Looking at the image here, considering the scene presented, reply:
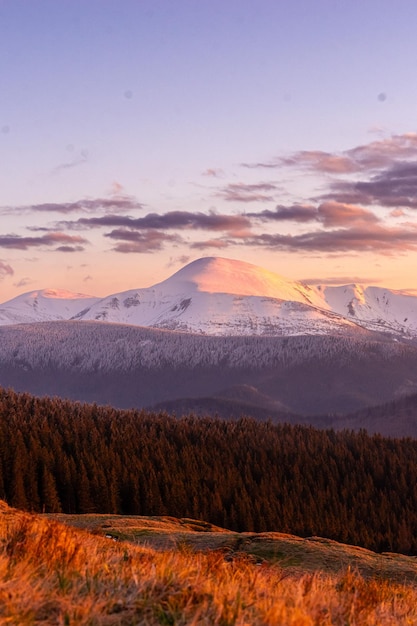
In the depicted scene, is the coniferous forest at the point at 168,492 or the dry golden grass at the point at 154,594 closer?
the dry golden grass at the point at 154,594

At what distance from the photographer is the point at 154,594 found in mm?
13125

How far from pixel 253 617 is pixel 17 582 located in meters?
3.88

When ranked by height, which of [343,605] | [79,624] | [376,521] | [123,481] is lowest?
[376,521]

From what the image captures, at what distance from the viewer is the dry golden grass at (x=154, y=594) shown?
12.0m

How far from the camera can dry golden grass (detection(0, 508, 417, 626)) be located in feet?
39.5

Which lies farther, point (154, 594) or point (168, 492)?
point (168, 492)

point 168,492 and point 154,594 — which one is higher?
point 154,594

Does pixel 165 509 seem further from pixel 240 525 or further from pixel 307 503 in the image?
pixel 307 503

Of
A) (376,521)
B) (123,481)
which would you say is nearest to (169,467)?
(123,481)

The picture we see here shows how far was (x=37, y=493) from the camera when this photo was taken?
506 ft

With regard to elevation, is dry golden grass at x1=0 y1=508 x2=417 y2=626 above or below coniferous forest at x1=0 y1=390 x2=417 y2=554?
above

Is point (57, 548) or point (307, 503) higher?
point (57, 548)

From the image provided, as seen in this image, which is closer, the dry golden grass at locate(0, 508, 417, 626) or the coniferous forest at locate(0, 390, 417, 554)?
the dry golden grass at locate(0, 508, 417, 626)

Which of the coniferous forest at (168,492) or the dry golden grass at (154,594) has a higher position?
the dry golden grass at (154,594)
